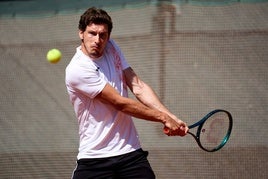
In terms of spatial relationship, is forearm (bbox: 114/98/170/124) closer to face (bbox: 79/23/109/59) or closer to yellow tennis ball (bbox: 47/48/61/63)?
face (bbox: 79/23/109/59)

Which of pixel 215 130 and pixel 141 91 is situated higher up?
pixel 141 91

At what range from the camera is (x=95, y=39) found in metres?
3.62

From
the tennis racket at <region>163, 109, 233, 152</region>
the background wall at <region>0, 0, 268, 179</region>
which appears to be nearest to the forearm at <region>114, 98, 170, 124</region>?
the tennis racket at <region>163, 109, 233, 152</region>

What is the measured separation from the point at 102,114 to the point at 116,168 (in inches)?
13.7

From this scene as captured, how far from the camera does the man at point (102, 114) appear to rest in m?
3.60

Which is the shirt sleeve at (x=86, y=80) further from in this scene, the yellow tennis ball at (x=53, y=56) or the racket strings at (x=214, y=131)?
the yellow tennis ball at (x=53, y=56)

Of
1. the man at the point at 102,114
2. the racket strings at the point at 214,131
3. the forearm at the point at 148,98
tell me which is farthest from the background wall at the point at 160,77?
the man at the point at 102,114

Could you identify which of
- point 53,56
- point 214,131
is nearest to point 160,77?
point 53,56

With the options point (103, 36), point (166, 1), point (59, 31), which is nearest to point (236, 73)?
point (166, 1)

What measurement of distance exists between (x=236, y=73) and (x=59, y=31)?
1.91 meters

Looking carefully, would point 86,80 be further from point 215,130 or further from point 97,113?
point 215,130

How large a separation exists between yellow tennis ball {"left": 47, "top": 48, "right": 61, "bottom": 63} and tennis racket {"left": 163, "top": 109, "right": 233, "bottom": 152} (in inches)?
74.4

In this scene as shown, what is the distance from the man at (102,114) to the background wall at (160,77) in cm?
203

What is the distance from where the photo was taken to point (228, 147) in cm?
559
